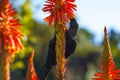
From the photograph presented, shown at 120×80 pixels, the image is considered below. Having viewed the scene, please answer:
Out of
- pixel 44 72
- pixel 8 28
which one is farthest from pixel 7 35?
pixel 44 72

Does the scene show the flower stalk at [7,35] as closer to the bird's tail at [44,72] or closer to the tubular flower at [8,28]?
the tubular flower at [8,28]

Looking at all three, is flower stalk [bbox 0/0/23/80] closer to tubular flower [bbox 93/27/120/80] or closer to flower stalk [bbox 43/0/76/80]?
flower stalk [bbox 43/0/76/80]

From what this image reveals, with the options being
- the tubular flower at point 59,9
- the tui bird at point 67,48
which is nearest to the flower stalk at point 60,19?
the tubular flower at point 59,9

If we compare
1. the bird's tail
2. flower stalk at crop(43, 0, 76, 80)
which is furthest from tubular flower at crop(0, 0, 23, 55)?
the bird's tail

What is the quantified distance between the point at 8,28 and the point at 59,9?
541mm

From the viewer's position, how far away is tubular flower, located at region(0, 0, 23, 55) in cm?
425

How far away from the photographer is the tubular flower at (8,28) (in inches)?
167

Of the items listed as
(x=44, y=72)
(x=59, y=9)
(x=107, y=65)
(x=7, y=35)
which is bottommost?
(x=44, y=72)

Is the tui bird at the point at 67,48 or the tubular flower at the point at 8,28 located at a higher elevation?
the tubular flower at the point at 8,28

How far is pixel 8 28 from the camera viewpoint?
4.34 meters

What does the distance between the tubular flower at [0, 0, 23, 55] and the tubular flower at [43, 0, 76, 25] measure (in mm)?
372

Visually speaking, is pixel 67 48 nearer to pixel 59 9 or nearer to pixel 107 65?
pixel 59 9

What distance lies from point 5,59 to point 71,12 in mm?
779

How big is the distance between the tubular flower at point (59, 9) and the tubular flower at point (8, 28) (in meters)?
0.37
